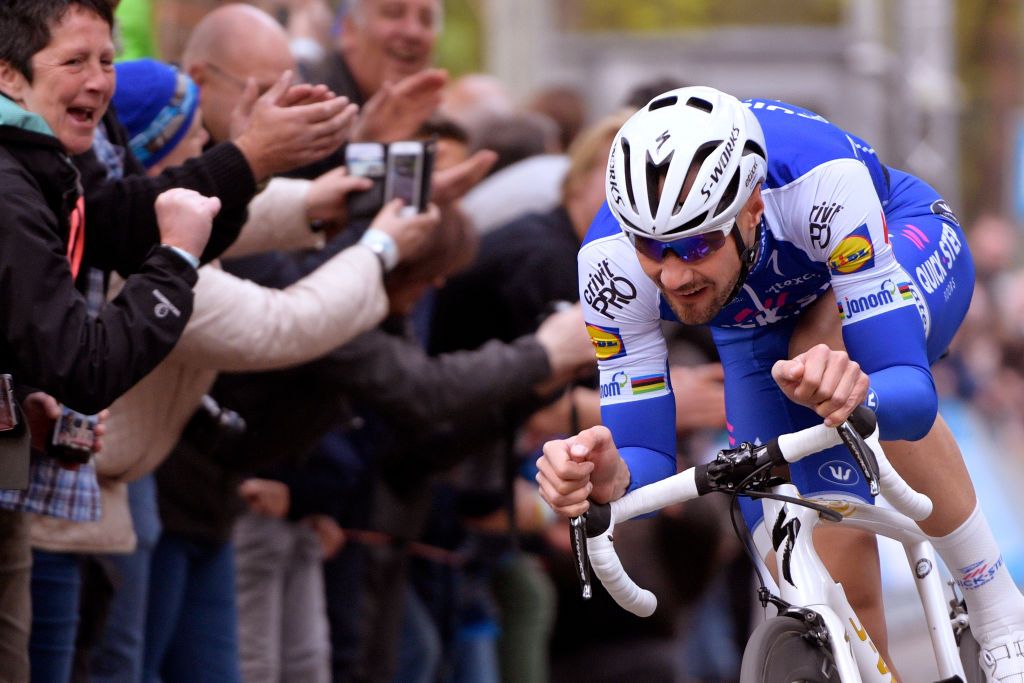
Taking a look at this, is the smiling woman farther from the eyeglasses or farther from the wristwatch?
the eyeglasses

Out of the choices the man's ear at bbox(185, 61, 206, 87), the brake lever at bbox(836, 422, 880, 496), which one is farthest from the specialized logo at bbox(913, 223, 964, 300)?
the man's ear at bbox(185, 61, 206, 87)

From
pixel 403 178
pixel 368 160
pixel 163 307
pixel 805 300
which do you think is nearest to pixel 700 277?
pixel 805 300

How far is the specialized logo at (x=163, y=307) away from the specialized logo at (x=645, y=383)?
1.21m

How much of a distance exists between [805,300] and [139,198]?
1.87 metres

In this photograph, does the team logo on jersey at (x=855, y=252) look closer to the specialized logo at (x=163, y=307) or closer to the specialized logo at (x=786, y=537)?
the specialized logo at (x=786, y=537)

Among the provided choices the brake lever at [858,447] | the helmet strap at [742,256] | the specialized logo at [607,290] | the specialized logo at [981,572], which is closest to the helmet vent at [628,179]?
the helmet strap at [742,256]

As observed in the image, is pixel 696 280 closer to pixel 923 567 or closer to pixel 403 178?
pixel 923 567

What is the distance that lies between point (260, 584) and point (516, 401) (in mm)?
1194

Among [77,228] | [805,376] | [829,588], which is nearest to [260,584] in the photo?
[77,228]

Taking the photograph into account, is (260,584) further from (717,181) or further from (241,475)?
(717,181)

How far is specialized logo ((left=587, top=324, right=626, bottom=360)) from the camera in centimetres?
442

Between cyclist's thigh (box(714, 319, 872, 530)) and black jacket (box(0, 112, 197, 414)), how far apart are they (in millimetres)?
1557

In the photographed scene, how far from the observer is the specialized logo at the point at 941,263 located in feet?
14.7

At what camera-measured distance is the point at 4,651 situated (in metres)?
4.11
